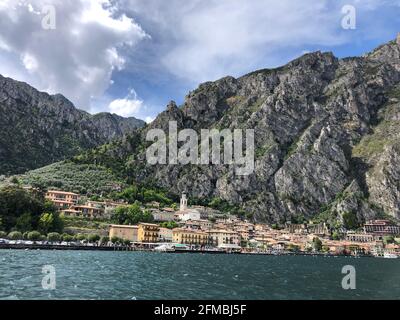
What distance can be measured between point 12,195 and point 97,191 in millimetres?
73482

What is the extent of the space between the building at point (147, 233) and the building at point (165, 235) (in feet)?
7.21

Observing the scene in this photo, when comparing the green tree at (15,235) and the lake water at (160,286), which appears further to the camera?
the green tree at (15,235)

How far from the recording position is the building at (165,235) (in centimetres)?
15016

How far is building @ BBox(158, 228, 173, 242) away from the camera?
150 m

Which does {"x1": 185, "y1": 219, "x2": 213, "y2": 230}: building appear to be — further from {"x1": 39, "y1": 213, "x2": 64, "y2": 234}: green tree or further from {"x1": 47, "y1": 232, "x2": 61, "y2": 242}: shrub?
{"x1": 47, "y1": 232, "x2": 61, "y2": 242}: shrub

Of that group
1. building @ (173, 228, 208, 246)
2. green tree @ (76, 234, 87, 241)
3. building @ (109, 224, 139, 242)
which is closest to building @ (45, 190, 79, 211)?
building @ (109, 224, 139, 242)

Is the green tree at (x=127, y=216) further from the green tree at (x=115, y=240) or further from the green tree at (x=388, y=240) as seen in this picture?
the green tree at (x=388, y=240)

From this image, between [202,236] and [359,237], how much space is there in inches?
3332

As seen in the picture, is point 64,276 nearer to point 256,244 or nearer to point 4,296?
point 4,296

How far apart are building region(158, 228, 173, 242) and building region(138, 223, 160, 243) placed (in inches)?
86.5

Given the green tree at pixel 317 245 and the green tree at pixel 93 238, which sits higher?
the green tree at pixel 93 238

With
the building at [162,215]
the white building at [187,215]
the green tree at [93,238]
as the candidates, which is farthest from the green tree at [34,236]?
the white building at [187,215]
